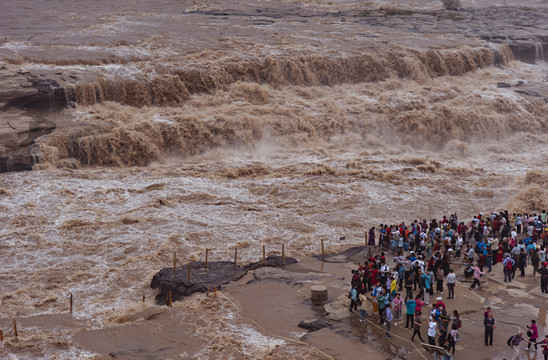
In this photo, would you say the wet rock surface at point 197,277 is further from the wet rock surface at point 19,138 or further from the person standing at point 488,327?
the wet rock surface at point 19,138

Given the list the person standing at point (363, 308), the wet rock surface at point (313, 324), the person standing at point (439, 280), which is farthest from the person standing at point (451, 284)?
the wet rock surface at point (313, 324)

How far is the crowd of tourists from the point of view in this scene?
483 inches

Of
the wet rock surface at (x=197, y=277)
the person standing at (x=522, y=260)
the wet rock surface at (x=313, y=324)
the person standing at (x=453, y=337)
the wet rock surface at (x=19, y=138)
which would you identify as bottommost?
the wet rock surface at (x=197, y=277)

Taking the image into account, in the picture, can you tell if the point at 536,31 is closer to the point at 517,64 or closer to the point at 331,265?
the point at 517,64

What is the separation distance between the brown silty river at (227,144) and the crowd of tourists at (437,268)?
4.88 feet

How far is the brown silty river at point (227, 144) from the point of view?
17094 millimetres

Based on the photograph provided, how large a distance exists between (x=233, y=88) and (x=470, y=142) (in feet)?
41.1

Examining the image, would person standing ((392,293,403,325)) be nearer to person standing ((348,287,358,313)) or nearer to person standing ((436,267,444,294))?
person standing ((348,287,358,313))

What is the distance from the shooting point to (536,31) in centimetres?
4756

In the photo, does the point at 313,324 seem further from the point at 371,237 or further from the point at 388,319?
the point at 371,237

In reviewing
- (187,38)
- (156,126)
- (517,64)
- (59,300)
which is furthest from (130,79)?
(517,64)

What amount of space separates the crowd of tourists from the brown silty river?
149 centimetres

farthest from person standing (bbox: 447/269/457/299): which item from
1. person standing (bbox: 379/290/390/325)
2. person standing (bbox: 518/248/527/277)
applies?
person standing (bbox: 518/248/527/277)

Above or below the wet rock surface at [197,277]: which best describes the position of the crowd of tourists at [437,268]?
above
